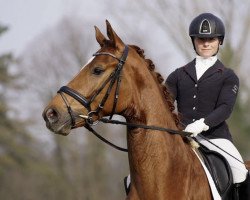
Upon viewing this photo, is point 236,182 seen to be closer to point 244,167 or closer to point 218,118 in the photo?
point 244,167

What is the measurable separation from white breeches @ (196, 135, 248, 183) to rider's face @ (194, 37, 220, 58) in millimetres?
1026

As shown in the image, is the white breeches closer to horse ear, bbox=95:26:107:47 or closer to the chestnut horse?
the chestnut horse

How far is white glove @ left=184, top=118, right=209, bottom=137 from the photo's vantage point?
7469 millimetres

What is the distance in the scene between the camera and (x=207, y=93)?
805 cm

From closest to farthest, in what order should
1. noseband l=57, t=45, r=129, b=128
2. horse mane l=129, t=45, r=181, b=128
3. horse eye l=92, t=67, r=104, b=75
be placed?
noseband l=57, t=45, r=129, b=128
horse eye l=92, t=67, r=104, b=75
horse mane l=129, t=45, r=181, b=128

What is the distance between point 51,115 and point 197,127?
1735mm

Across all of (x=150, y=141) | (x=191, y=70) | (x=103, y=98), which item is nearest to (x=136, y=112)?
(x=150, y=141)

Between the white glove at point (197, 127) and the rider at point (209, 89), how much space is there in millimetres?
126

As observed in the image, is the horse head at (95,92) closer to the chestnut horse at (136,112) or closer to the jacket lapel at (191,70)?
the chestnut horse at (136,112)

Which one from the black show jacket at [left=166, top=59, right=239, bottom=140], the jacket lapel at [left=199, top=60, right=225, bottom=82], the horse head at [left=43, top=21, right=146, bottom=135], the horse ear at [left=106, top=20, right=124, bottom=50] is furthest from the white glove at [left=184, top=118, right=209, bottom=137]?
the horse ear at [left=106, top=20, right=124, bottom=50]

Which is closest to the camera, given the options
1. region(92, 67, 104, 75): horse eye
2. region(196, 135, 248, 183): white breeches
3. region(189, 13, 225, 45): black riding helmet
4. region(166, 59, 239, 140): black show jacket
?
region(92, 67, 104, 75): horse eye

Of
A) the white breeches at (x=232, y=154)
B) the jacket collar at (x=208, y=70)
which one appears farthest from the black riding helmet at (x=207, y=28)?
the white breeches at (x=232, y=154)

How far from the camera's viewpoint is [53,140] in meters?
44.9

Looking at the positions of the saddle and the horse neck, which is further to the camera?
the saddle
